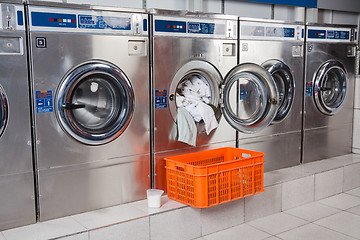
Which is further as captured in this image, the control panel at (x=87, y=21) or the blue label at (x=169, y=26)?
the blue label at (x=169, y=26)

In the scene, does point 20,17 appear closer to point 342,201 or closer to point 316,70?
point 316,70

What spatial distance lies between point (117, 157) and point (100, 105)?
434 millimetres

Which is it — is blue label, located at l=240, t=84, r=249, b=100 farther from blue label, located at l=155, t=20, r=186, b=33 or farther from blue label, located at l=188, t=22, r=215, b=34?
blue label, located at l=155, t=20, r=186, b=33

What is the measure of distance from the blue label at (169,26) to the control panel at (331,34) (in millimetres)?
1721

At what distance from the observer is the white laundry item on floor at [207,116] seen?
143 inches

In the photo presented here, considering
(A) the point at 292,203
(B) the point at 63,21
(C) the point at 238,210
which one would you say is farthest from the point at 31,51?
(A) the point at 292,203

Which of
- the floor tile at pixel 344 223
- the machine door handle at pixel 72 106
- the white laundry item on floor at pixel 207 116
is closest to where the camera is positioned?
the machine door handle at pixel 72 106

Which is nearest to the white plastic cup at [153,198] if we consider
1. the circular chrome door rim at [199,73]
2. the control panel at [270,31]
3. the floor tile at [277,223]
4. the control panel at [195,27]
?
the circular chrome door rim at [199,73]

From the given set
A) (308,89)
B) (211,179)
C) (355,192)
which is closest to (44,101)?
(211,179)

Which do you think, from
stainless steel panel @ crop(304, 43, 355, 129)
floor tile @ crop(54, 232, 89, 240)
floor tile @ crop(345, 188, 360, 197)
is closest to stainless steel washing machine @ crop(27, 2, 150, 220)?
floor tile @ crop(54, 232, 89, 240)

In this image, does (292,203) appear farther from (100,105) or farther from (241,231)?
(100,105)

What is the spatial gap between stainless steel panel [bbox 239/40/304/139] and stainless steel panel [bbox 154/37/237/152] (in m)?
0.36

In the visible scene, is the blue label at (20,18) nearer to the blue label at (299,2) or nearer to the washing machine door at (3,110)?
the washing machine door at (3,110)

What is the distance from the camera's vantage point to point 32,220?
2.95 meters
